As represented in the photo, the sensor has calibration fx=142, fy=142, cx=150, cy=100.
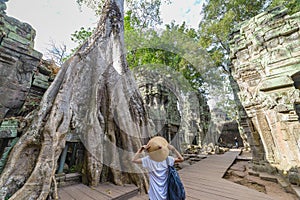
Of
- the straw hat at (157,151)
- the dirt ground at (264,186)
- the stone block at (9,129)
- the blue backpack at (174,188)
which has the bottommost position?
the dirt ground at (264,186)

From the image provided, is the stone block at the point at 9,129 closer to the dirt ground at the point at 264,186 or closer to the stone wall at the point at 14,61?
the stone wall at the point at 14,61

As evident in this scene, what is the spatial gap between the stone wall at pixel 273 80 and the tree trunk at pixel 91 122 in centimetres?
364

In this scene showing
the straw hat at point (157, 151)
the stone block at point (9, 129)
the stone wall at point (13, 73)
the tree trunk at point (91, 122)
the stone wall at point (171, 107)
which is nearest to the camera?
the straw hat at point (157, 151)

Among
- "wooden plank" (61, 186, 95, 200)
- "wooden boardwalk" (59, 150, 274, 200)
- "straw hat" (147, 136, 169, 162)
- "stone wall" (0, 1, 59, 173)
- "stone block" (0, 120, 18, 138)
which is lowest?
"wooden boardwalk" (59, 150, 274, 200)

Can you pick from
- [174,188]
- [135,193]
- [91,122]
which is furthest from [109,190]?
[174,188]

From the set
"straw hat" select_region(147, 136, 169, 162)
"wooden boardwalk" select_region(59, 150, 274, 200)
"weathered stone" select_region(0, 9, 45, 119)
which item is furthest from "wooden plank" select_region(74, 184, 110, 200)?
"weathered stone" select_region(0, 9, 45, 119)

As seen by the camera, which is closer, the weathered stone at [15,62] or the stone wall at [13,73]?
the stone wall at [13,73]

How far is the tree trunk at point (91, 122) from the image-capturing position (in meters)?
2.02

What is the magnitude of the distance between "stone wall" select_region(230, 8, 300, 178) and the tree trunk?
364cm

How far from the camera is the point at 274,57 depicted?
4453 mm

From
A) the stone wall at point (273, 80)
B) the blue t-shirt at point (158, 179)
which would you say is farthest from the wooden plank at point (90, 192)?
the stone wall at point (273, 80)

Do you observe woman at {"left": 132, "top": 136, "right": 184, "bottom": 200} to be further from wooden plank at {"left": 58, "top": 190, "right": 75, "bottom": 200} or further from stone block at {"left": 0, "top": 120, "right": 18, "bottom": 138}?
stone block at {"left": 0, "top": 120, "right": 18, "bottom": 138}

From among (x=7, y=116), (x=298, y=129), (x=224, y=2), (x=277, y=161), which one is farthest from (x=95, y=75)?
(x=224, y=2)

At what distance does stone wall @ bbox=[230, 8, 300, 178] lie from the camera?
370cm
